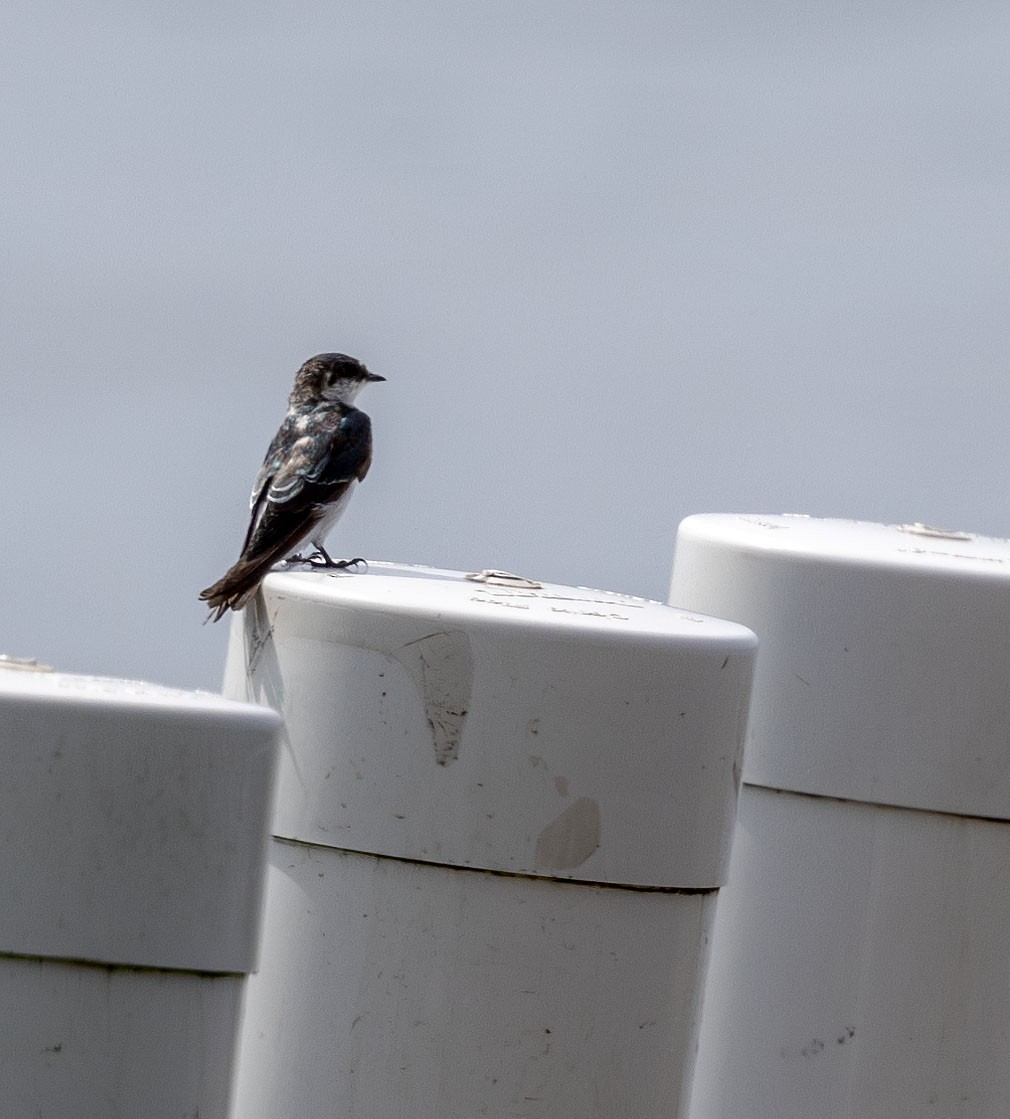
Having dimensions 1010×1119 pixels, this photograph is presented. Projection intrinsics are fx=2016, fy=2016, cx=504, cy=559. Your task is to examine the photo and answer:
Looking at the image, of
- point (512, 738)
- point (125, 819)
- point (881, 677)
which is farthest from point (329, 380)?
point (125, 819)

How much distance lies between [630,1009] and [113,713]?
1131 millimetres

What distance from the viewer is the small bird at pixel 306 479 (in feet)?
19.0

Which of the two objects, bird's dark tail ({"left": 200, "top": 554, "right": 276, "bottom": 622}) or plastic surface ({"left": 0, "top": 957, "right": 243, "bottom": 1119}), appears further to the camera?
bird's dark tail ({"left": 200, "top": 554, "right": 276, "bottom": 622})

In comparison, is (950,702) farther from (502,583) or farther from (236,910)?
(236,910)

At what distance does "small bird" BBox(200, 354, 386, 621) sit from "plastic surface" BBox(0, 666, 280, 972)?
105 inches

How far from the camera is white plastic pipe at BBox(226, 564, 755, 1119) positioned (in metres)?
3.01

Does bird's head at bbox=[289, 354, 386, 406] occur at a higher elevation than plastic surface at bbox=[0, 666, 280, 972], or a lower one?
higher

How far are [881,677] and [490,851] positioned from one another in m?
0.93

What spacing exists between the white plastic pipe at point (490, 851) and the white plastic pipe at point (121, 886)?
0.58m

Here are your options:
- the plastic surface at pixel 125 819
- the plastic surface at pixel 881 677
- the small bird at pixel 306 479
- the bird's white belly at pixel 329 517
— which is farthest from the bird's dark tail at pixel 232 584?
the plastic surface at pixel 125 819

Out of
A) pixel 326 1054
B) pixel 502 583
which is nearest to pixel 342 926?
pixel 326 1054

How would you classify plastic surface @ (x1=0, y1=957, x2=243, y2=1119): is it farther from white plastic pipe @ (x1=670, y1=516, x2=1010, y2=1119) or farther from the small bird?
the small bird

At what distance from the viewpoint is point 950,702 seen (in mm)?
3566

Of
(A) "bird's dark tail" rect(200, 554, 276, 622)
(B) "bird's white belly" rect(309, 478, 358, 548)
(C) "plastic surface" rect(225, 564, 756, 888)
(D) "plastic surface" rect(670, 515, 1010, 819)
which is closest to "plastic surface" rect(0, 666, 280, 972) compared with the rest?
(C) "plastic surface" rect(225, 564, 756, 888)
